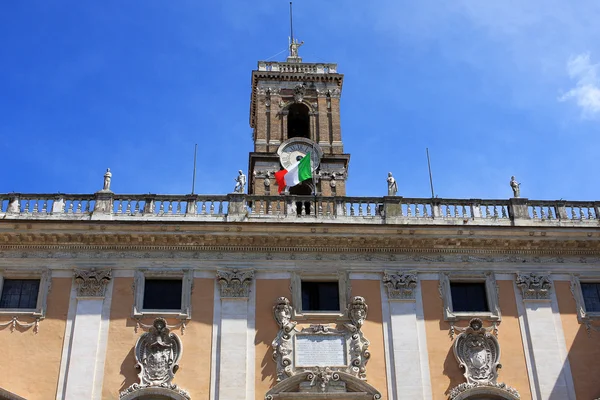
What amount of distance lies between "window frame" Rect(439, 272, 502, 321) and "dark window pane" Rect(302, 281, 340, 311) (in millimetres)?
3087

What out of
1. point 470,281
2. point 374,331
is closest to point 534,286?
point 470,281

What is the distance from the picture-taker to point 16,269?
20.6m

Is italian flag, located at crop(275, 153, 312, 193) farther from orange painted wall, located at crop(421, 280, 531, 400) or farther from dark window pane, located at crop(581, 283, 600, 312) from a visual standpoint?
dark window pane, located at crop(581, 283, 600, 312)

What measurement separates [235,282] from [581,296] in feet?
33.4

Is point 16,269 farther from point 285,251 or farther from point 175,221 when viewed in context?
point 285,251

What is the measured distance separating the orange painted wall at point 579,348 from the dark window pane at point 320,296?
6570 mm

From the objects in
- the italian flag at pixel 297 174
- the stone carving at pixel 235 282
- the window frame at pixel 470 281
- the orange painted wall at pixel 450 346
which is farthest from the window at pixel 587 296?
the stone carving at pixel 235 282

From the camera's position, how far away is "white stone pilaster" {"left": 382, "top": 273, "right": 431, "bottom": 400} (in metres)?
19.5

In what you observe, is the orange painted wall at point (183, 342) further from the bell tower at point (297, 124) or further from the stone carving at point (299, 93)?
the stone carving at point (299, 93)

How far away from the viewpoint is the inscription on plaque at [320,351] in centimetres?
1977

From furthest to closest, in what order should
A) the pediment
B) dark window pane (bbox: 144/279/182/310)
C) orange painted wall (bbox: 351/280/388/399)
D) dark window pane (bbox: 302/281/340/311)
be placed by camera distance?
dark window pane (bbox: 302/281/340/311)
dark window pane (bbox: 144/279/182/310)
orange painted wall (bbox: 351/280/388/399)
the pediment

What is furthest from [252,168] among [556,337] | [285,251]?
[556,337]

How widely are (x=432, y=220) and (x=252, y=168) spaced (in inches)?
442

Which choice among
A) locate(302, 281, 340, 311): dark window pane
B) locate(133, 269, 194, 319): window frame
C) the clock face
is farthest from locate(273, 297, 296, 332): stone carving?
the clock face
